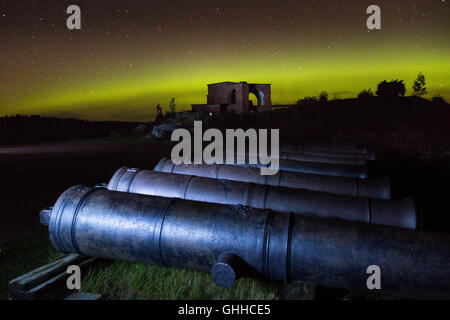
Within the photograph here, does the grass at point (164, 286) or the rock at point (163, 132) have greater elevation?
the rock at point (163, 132)

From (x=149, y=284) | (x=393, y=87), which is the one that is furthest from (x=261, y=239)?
(x=393, y=87)

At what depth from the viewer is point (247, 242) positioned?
249 centimetres

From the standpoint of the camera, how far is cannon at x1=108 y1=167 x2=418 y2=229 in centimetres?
326

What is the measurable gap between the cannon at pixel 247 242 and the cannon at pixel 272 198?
882mm

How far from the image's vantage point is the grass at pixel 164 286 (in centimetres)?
304

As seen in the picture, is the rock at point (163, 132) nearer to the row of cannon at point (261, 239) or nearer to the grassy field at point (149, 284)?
the grassy field at point (149, 284)

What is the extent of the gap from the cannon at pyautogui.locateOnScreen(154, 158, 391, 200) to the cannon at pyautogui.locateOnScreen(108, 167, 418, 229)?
0.78 m

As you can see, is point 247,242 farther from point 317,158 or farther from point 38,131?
point 38,131

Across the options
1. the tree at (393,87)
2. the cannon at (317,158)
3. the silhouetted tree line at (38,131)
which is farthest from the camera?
the tree at (393,87)

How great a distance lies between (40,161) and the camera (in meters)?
10.7

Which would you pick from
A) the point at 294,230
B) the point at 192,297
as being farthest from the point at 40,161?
the point at 294,230

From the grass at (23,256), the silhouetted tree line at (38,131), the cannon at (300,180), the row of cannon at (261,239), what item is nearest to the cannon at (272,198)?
the row of cannon at (261,239)

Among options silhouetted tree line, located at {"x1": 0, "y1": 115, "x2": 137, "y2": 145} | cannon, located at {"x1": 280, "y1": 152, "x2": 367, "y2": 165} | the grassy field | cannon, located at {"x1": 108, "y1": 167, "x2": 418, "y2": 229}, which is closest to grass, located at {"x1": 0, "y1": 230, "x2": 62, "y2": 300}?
the grassy field
